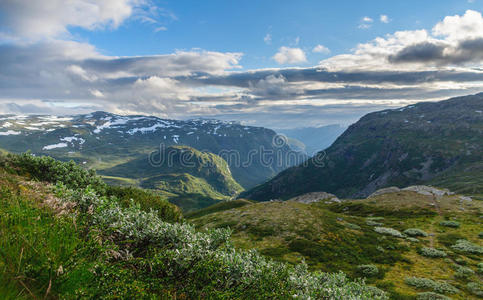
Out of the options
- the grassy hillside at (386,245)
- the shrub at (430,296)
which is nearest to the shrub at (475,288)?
the grassy hillside at (386,245)

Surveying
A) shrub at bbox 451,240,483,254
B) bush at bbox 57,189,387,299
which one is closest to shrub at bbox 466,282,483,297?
shrub at bbox 451,240,483,254

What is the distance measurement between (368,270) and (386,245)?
12702 mm

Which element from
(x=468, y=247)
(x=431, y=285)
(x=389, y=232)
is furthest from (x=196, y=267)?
(x=389, y=232)

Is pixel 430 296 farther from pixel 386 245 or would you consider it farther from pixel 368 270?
pixel 386 245

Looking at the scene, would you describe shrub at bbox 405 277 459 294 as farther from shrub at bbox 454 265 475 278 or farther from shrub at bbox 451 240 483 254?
shrub at bbox 451 240 483 254

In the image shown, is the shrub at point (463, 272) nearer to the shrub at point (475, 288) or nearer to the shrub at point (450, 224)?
the shrub at point (475, 288)

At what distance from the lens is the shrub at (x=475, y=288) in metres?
21.5

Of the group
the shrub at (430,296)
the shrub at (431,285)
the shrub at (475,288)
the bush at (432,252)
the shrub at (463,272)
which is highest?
the shrub at (430,296)

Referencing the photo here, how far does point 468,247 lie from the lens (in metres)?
33.9

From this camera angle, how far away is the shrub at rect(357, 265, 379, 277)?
1024 inches

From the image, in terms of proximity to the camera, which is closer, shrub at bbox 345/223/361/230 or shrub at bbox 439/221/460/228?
shrub at bbox 345/223/361/230

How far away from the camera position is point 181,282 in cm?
772

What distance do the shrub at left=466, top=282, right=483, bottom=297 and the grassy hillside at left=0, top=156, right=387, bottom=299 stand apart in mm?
20476

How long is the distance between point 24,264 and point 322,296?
9009 mm
